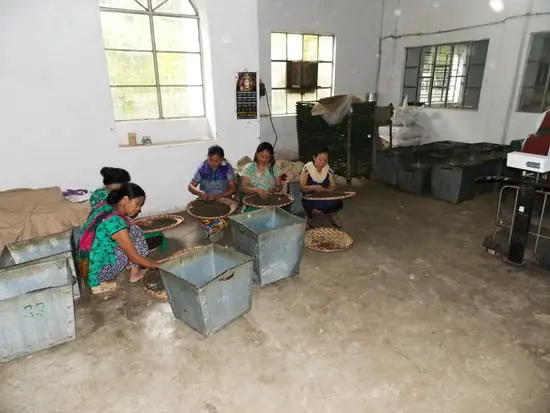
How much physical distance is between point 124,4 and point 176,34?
618 mm

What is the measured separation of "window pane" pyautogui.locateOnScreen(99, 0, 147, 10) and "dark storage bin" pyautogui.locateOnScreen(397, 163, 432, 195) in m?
4.08

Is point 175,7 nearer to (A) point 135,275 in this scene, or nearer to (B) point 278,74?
(B) point 278,74

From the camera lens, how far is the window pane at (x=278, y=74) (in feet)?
20.8

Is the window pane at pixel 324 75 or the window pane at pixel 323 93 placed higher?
the window pane at pixel 324 75

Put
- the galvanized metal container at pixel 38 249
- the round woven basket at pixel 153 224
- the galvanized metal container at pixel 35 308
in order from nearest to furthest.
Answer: the galvanized metal container at pixel 35 308, the galvanized metal container at pixel 38 249, the round woven basket at pixel 153 224

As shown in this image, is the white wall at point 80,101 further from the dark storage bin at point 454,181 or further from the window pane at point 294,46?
the dark storage bin at point 454,181

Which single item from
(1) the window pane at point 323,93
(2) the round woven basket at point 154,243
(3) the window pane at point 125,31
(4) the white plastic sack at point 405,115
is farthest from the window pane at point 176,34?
(4) the white plastic sack at point 405,115

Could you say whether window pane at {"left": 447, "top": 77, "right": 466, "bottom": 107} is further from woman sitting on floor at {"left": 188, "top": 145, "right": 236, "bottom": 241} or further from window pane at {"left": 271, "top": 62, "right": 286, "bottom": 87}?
woman sitting on floor at {"left": 188, "top": 145, "right": 236, "bottom": 241}

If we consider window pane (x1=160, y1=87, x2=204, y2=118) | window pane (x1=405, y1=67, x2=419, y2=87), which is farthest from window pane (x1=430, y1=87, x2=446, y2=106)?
window pane (x1=160, y1=87, x2=204, y2=118)

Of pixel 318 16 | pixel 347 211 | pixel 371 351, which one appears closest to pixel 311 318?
pixel 371 351

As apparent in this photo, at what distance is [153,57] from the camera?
14.2 feet

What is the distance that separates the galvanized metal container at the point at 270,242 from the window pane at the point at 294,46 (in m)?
4.24

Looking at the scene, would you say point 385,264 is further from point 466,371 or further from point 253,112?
point 253,112

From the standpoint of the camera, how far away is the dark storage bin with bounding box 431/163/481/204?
492 centimetres
